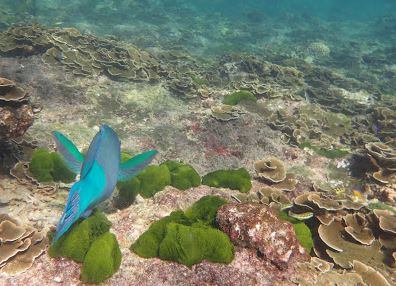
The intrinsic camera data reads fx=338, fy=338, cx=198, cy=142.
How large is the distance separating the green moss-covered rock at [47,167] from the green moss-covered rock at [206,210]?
2342 mm

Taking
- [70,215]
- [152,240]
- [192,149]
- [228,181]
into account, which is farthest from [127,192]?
[192,149]

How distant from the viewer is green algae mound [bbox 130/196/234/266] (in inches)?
143

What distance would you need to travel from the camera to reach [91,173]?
2143 millimetres

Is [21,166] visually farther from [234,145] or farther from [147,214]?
[234,145]

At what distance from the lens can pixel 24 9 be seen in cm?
2169

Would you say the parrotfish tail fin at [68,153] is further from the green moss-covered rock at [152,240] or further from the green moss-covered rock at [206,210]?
the green moss-covered rock at [206,210]

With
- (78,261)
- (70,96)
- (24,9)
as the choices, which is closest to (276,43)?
(24,9)

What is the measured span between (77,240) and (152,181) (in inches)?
65.0

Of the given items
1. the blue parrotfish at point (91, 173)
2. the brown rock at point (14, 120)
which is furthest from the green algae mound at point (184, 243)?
the brown rock at point (14, 120)

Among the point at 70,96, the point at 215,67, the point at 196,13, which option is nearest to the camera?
the point at 70,96

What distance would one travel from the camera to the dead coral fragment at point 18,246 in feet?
12.1

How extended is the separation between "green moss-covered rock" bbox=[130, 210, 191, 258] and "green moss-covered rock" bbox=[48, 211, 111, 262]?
473mm

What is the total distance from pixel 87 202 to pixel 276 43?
25013 mm

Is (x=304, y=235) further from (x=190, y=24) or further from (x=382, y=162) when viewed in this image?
(x=190, y=24)
